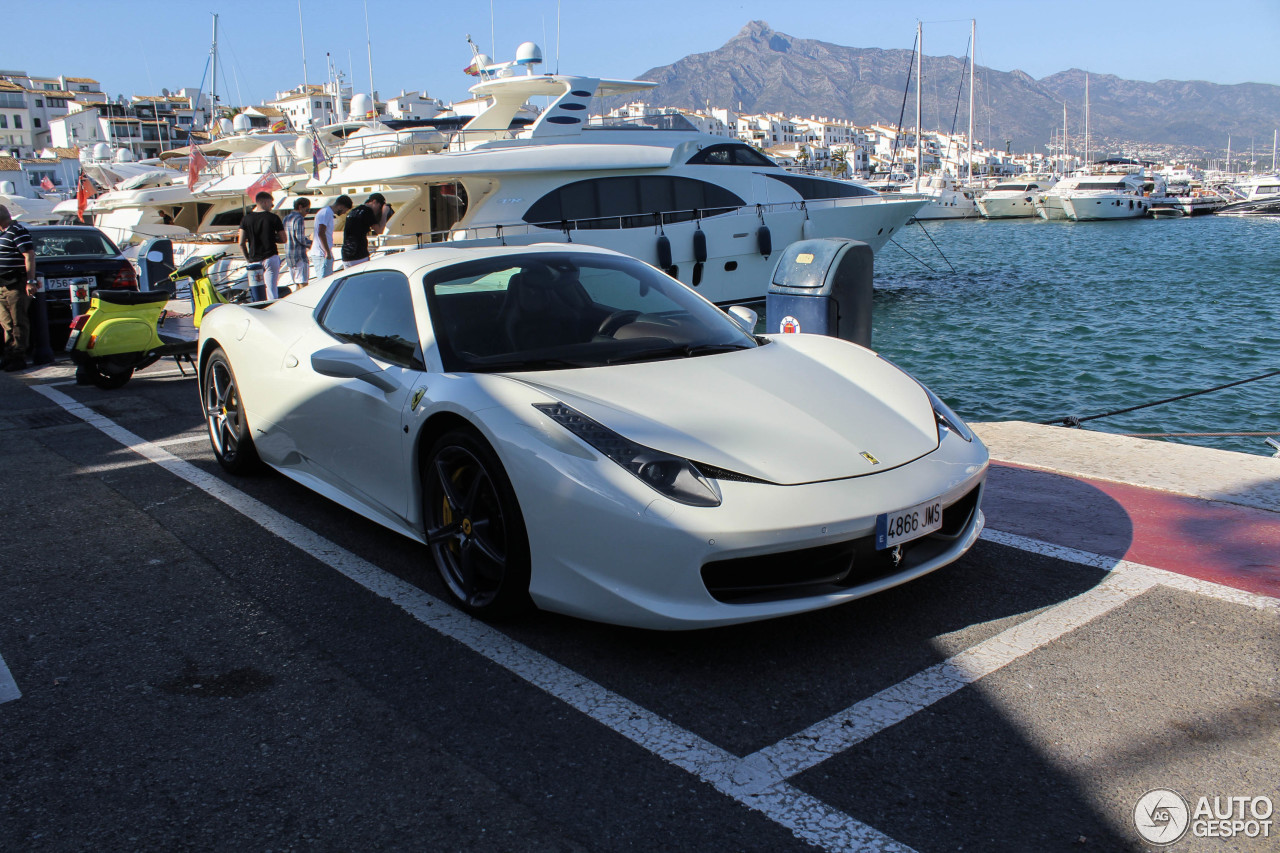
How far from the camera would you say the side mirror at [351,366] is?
12.3 ft

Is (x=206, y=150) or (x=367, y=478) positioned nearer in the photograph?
Result: (x=367, y=478)

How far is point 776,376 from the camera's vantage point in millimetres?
3588

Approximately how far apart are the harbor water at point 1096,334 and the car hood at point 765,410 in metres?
8.09

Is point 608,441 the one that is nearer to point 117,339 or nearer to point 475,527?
point 475,527

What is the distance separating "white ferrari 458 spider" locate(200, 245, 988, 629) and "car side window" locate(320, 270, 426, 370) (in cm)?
1

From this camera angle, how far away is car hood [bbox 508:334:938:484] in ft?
9.70

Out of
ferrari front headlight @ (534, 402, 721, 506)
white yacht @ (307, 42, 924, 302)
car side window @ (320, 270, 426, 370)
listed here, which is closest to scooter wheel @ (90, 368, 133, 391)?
car side window @ (320, 270, 426, 370)

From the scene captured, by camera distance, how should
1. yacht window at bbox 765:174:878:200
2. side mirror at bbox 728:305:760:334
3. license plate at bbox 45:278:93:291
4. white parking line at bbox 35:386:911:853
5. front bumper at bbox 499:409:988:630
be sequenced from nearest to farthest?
white parking line at bbox 35:386:911:853, front bumper at bbox 499:409:988:630, side mirror at bbox 728:305:760:334, license plate at bbox 45:278:93:291, yacht window at bbox 765:174:878:200

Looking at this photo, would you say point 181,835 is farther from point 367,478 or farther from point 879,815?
point 367,478

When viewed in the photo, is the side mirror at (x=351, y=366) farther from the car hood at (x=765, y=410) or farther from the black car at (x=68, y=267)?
the black car at (x=68, y=267)

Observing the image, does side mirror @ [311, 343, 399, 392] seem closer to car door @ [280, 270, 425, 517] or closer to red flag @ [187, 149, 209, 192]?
car door @ [280, 270, 425, 517]

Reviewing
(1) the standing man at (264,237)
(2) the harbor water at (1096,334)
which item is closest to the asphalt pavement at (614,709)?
(2) the harbor water at (1096,334)

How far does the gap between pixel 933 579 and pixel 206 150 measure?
46860 mm

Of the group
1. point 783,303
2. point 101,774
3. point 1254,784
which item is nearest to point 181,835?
point 101,774
